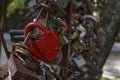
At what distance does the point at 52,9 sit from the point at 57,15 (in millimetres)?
42

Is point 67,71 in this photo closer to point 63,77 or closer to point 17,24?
point 63,77

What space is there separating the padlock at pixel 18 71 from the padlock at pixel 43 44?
0.22 feet

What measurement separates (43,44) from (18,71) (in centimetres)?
14

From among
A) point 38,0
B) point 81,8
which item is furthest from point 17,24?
point 38,0

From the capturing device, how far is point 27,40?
37.4 inches

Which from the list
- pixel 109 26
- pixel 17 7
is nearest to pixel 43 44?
pixel 109 26

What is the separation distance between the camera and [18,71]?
2.80 feet

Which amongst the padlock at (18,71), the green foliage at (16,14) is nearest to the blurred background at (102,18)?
the green foliage at (16,14)

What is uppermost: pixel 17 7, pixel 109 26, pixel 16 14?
pixel 109 26

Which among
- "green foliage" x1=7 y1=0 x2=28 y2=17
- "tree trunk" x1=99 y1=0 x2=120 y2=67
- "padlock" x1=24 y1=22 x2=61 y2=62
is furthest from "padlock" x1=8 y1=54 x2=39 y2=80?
"green foliage" x1=7 y1=0 x2=28 y2=17

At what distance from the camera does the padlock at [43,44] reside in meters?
0.96

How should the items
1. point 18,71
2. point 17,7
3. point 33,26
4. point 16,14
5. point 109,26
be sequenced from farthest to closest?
point 16,14, point 17,7, point 109,26, point 33,26, point 18,71

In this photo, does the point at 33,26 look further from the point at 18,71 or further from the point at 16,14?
the point at 16,14

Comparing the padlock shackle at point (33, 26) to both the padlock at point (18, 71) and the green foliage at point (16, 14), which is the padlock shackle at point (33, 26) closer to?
the padlock at point (18, 71)
